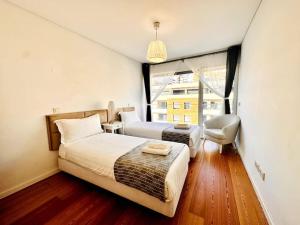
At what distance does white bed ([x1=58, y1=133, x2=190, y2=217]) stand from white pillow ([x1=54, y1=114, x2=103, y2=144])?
10 centimetres

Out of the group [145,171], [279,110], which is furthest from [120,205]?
[279,110]

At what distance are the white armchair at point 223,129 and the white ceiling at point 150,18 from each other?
→ 1.81 m

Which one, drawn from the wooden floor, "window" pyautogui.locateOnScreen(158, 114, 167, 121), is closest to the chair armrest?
the wooden floor

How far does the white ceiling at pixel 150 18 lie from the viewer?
186cm

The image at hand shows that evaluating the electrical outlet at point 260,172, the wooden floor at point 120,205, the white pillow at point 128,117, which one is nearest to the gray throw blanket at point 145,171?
the wooden floor at point 120,205

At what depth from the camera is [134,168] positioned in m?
1.52

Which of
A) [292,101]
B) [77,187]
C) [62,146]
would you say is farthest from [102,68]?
[292,101]

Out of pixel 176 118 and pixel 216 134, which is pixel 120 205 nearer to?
pixel 216 134

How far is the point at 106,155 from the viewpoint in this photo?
178 centimetres

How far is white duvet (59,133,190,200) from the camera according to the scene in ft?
4.87

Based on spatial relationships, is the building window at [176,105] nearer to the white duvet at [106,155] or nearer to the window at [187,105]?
the window at [187,105]

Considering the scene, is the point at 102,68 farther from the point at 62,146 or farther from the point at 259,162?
the point at 259,162

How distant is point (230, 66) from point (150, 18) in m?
2.40

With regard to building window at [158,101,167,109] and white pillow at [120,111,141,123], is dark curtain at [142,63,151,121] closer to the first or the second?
building window at [158,101,167,109]
